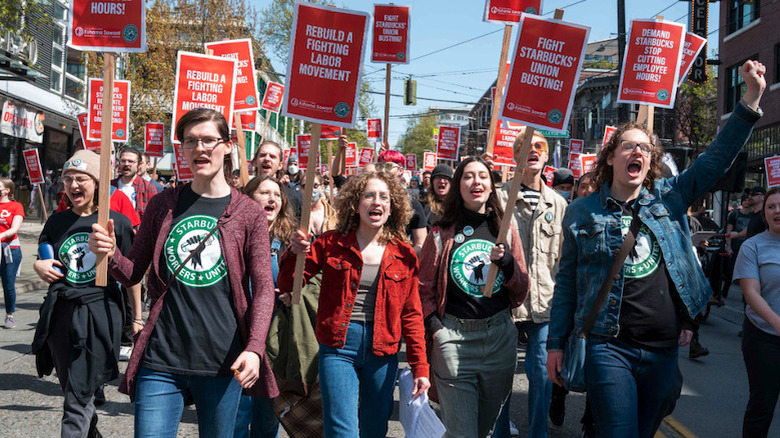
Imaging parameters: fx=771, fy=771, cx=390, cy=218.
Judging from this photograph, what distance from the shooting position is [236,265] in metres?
3.14

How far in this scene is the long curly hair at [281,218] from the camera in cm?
526

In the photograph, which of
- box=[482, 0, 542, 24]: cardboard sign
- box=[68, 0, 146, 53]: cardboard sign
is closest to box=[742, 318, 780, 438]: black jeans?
box=[482, 0, 542, 24]: cardboard sign

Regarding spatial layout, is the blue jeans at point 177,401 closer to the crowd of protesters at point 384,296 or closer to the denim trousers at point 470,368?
the crowd of protesters at point 384,296

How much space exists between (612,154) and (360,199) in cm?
135

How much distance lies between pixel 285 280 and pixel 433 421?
3.87 ft

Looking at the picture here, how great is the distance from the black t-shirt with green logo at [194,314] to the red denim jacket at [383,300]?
887 mm

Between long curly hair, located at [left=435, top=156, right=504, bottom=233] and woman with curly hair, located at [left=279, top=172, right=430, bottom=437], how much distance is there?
34 centimetres

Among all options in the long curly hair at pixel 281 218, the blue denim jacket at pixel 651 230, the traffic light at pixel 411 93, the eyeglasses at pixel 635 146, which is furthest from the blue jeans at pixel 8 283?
the traffic light at pixel 411 93

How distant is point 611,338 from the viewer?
11.3 feet

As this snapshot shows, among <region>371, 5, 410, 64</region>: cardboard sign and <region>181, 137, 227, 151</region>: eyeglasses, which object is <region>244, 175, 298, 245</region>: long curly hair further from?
<region>371, 5, 410, 64</region>: cardboard sign

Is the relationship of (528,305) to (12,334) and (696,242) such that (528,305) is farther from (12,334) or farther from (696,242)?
(12,334)

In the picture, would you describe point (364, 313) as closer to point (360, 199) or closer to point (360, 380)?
point (360, 380)

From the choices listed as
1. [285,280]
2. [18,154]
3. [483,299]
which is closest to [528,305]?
[483,299]

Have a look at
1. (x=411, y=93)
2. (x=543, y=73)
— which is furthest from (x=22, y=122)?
(x=543, y=73)
